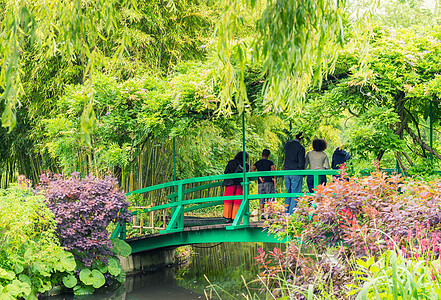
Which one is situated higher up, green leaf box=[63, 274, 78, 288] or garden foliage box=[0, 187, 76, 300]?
garden foliage box=[0, 187, 76, 300]

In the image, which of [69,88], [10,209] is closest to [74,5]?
[10,209]

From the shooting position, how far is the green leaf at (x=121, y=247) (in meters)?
8.64

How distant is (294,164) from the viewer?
312 inches

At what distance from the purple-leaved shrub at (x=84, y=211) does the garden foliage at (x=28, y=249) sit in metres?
0.16

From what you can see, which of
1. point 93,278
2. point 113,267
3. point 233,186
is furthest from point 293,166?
point 93,278

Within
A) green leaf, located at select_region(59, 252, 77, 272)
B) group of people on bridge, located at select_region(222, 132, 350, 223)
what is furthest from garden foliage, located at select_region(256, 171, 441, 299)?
green leaf, located at select_region(59, 252, 77, 272)

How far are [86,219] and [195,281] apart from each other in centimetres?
249

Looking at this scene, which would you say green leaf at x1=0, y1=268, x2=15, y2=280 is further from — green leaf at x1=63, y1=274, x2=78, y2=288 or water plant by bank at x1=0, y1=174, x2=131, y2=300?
green leaf at x1=63, y1=274, x2=78, y2=288

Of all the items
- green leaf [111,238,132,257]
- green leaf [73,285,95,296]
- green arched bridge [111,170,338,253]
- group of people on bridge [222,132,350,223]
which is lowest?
green leaf [73,285,95,296]

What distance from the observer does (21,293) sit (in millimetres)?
6855

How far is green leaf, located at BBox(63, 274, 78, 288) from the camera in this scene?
7695 millimetres

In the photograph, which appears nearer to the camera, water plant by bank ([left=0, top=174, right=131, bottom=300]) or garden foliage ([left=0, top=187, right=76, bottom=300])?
garden foliage ([left=0, top=187, right=76, bottom=300])

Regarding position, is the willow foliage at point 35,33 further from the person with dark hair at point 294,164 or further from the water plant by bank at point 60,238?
the person with dark hair at point 294,164

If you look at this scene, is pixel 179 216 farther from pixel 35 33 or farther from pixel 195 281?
pixel 35 33
